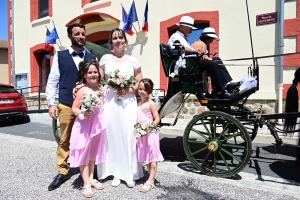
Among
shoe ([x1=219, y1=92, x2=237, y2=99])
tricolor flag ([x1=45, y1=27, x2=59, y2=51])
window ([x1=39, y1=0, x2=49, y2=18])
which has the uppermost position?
window ([x1=39, y1=0, x2=49, y2=18])

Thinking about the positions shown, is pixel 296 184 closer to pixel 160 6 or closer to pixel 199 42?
pixel 199 42

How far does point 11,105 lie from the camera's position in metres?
7.89

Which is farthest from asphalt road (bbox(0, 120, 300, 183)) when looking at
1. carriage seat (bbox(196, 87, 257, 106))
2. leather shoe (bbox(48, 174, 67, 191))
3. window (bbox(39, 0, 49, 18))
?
window (bbox(39, 0, 49, 18))

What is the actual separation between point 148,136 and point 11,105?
6.68 meters

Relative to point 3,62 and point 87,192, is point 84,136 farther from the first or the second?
point 3,62

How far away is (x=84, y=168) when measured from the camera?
2730mm

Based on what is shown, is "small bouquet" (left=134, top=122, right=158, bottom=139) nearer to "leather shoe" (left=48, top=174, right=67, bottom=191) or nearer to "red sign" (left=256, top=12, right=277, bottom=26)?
"leather shoe" (left=48, top=174, right=67, bottom=191)

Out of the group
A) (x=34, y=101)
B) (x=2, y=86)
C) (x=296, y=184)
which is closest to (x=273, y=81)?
(x=296, y=184)

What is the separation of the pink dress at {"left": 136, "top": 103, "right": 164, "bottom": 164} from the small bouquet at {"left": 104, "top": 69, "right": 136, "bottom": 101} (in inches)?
13.8

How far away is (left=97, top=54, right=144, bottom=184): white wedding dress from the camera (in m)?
2.77

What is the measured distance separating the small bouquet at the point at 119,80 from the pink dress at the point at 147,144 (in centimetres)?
35

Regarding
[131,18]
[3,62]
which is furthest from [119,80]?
[3,62]

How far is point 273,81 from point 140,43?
13.6 ft

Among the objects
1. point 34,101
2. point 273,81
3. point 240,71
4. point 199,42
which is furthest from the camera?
point 34,101
